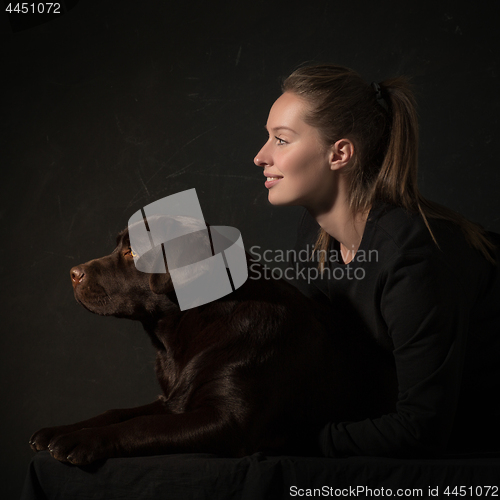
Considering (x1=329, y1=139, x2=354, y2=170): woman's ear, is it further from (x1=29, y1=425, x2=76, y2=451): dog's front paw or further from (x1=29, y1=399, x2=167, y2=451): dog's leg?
(x1=29, y1=425, x2=76, y2=451): dog's front paw

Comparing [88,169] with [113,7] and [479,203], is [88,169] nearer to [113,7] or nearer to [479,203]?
[113,7]

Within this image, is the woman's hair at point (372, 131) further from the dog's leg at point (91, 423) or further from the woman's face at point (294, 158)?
the dog's leg at point (91, 423)

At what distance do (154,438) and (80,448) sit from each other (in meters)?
0.14

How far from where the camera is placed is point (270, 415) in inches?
45.0

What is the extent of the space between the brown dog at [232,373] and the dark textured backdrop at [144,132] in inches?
40.9

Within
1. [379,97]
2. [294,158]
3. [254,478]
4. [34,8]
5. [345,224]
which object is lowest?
[254,478]

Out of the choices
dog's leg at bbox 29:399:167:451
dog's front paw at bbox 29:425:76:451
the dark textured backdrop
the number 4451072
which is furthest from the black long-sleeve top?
the number 4451072

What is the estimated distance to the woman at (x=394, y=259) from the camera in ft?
3.77

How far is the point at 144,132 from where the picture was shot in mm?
2320

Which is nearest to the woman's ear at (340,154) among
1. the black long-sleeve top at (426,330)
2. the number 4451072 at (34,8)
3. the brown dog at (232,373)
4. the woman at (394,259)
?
the woman at (394,259)

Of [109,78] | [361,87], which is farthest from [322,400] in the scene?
[109,78]

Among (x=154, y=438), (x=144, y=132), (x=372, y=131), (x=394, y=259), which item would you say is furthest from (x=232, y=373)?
(x=144, y=132)

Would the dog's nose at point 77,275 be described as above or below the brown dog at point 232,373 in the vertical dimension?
above

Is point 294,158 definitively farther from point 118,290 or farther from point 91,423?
point 91,423
